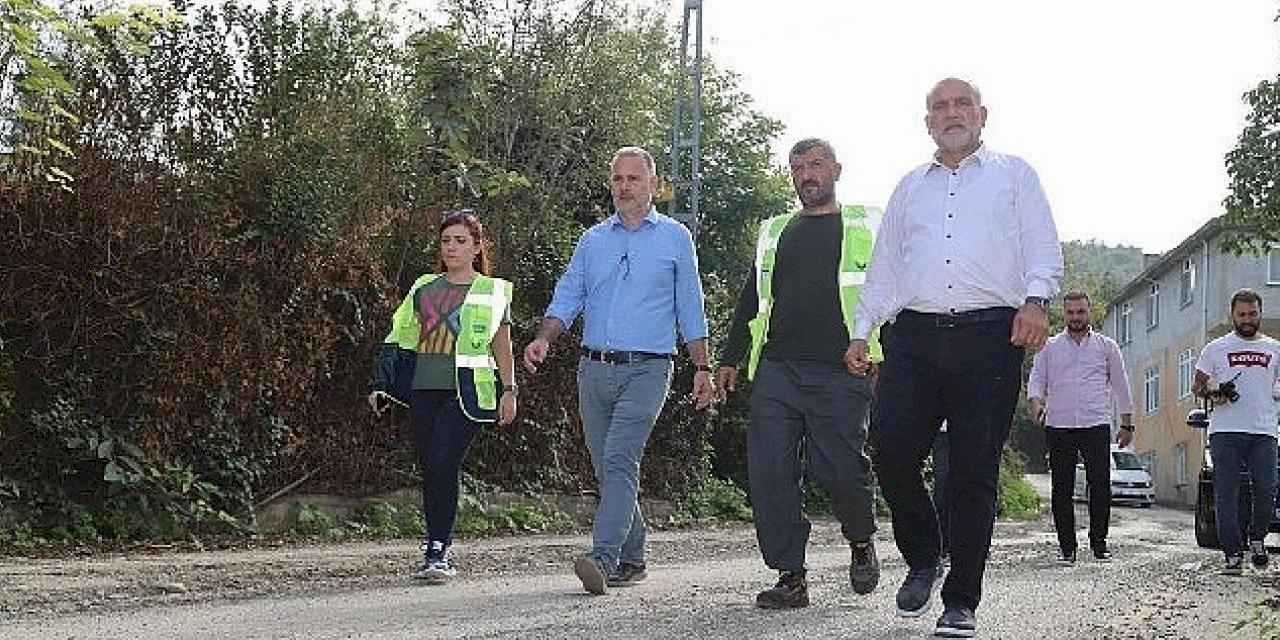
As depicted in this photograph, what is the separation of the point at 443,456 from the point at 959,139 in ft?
10.6

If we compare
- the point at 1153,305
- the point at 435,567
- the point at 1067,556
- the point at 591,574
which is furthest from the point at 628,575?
the point at 1153,305

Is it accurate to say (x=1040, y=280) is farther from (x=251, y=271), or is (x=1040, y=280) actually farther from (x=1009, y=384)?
(x=251, y=271)

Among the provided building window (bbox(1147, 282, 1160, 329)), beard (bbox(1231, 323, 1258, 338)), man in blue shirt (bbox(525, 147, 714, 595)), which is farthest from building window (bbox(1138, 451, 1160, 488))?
man in blue shirt (bbox(525, 147, 714, 595))

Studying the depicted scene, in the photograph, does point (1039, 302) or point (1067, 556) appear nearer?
point (1039, 302)

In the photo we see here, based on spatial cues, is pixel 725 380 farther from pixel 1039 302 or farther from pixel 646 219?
pixel 1039 302

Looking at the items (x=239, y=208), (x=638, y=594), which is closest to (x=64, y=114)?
(x=239, y=208)

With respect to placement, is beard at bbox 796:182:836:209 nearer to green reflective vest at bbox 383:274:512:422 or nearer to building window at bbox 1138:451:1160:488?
green reflective vest at bbox 383:274:512:422

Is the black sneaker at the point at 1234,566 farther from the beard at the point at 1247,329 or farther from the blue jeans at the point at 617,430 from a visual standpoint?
the blue jeans at the point at 617,430

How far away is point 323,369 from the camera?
40.7ft

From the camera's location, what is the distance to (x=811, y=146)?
772 cm

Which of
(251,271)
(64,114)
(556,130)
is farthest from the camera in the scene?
(556,130)

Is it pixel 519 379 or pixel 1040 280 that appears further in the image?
pixel 519 379

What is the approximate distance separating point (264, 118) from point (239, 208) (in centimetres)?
107

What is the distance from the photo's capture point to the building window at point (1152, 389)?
6681 centimetres
